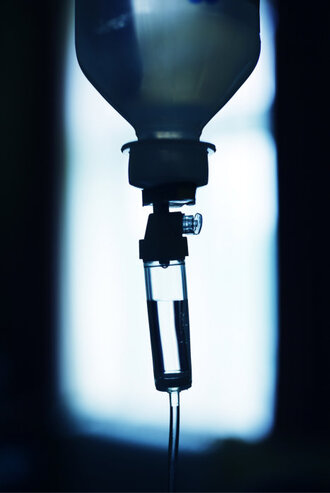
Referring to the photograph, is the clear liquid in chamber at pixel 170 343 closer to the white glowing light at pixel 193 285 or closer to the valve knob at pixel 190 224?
the valve knob at pixel 190 224

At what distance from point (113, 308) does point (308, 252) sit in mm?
663

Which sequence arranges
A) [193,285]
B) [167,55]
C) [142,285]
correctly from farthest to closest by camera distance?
[142,285]
[193,285]
[167,55]

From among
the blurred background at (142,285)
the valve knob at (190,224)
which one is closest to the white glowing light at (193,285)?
the blurred background at (142,285)

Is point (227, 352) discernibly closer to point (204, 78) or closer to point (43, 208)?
point (43, 208)

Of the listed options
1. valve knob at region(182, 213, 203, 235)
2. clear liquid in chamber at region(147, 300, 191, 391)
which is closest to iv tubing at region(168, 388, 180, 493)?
clear liquid in chamber at region(147, 300, 191, 391)

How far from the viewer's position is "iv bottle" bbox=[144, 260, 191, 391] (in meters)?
0.37

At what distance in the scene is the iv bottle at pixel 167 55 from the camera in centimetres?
34

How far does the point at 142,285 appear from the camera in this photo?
1.69 metres

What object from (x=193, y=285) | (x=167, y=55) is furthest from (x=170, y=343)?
(x=193, y=285)

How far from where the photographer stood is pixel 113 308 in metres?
1.73

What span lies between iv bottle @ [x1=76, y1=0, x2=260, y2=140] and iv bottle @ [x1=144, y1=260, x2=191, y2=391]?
101 millimetres

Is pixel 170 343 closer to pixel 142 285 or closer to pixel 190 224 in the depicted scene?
pixel 190 224

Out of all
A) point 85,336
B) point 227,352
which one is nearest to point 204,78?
point 227,352

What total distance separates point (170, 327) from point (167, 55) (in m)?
Result: 0.18
